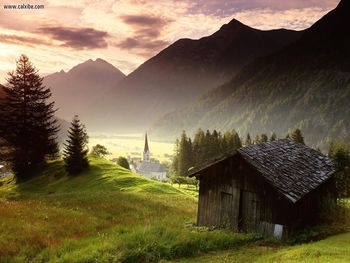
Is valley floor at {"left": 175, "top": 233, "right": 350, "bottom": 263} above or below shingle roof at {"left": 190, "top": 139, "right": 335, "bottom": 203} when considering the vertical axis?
below

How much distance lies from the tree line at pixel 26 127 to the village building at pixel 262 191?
3866 cm

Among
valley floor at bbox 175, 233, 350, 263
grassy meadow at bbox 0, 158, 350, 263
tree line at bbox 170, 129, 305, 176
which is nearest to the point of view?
valley floor at bbox 175, 233, 350, 263

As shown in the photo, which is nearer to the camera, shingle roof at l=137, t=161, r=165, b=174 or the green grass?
the green grass

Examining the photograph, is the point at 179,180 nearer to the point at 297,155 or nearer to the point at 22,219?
the point at 297,155

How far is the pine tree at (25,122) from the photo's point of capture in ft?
203

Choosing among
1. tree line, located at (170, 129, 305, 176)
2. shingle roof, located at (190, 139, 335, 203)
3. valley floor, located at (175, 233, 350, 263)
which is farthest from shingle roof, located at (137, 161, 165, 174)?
valley floor, located at (175, 233, 350, 263)

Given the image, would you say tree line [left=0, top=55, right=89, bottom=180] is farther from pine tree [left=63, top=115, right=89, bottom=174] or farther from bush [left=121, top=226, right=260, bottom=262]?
bush [left=121, top=226, right=260, bottom=262]

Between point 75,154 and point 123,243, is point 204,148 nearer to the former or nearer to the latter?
point 75,154

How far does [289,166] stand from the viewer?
2464 centimetres

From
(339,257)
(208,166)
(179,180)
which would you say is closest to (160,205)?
(208,166)

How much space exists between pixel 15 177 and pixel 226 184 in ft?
161

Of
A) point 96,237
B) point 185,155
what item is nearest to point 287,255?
point 96,237

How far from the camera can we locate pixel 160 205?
3400cm

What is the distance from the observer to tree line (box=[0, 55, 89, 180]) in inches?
2434
